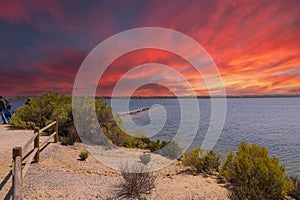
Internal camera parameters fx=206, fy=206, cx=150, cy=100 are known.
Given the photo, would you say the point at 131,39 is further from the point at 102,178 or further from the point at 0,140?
the point at 102,178

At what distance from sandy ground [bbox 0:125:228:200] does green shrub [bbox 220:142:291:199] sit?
0.71 meters

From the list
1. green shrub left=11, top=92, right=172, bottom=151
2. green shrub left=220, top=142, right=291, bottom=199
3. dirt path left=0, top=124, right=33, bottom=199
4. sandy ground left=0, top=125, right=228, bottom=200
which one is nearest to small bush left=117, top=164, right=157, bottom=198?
sandy ground left=0, top=125, right=228, bottom=200

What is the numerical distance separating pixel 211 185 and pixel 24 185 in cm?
669

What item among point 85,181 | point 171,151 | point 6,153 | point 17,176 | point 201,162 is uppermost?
point 17,176

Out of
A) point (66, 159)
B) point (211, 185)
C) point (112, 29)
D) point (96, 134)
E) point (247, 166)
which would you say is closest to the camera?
point (247, 166)

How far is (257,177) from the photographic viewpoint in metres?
7.27

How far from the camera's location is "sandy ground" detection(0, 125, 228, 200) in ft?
21.1

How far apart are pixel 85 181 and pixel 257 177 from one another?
6.16 m

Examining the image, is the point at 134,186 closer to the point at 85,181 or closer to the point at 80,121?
the point at 85,181

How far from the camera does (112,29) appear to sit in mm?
20562

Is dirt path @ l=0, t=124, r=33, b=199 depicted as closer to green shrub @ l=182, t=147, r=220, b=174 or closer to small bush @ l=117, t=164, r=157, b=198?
small bush @ l=117, t=164, r=157, b=198

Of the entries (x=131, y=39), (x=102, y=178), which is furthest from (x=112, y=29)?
(x=102, y=178)

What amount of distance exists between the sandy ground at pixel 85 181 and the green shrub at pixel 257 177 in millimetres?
714

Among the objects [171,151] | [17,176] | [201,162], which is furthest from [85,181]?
[171,151]
